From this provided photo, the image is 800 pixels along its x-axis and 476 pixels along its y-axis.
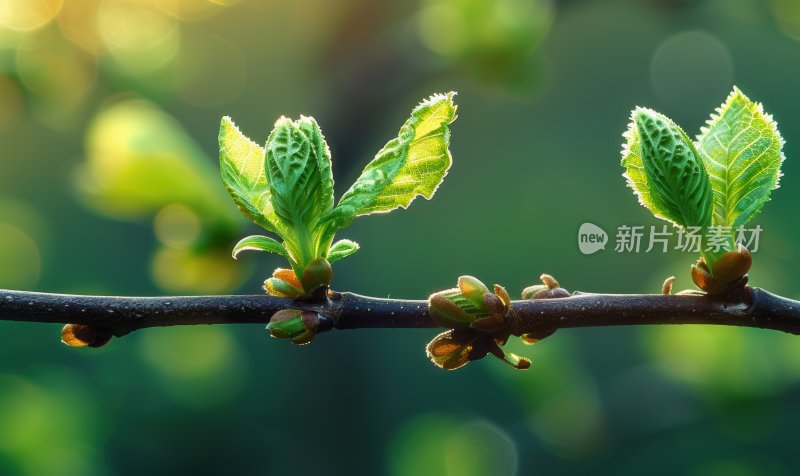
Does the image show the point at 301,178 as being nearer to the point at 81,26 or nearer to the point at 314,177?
the point at 314,177

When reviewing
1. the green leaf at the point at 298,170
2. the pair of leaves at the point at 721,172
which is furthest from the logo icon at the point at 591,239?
the green leaf at the point at 298,170

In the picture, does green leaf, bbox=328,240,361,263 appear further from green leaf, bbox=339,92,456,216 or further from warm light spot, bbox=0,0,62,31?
warm light spot, bbox=0,0,62,31

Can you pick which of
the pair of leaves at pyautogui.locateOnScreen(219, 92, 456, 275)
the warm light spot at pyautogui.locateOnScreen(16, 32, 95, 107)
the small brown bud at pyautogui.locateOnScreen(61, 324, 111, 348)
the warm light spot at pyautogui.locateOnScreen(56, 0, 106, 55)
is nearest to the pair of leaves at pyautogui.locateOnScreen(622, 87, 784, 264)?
the pair of leaves at pyautogui.locateOnScreen(219, 92, 456, 275)

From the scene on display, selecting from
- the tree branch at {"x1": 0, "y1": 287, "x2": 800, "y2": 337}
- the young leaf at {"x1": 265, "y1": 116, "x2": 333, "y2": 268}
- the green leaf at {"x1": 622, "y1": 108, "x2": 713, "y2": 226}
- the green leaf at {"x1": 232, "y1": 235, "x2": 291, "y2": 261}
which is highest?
the green leaf at {"x1": 622, "y1": 108, "x2": 713, "y2": 226}

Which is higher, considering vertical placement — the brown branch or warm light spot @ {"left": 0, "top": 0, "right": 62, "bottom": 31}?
warm light spot @ {"left": 0, "top": 0, "right": 62, "bottom": 31}

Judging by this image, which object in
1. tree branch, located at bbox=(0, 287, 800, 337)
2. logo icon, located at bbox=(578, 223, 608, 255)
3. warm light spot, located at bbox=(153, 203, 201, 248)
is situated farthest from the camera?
warm light spot, located at bbox=(153, 203, 201, 248)

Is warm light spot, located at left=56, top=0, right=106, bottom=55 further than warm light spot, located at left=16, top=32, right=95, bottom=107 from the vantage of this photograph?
Yes

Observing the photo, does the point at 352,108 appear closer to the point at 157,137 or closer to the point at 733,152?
the point at 157,137

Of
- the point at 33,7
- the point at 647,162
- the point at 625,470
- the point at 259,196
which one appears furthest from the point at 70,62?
the point at 625,470
